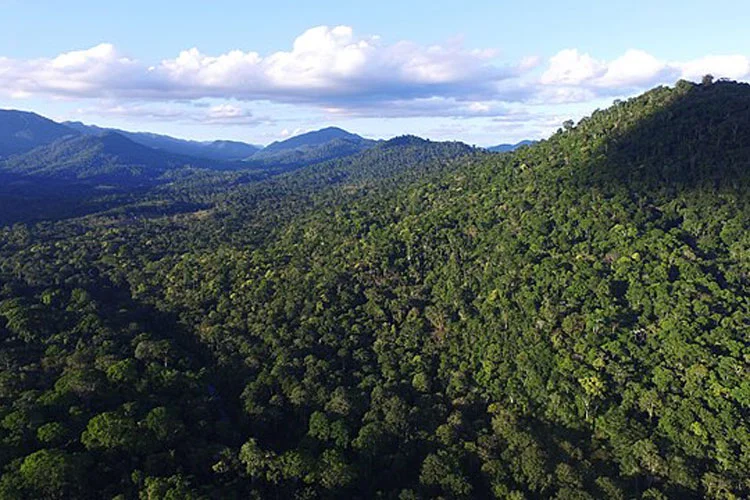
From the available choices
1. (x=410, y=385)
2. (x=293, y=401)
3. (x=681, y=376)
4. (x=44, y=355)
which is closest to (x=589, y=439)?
(x=681, y=376)

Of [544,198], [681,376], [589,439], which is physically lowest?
[589,439]

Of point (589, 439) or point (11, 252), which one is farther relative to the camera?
point (11, 252)

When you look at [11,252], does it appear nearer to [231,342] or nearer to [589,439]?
[231,342]

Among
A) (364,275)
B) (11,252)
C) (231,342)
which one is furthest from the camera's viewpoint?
(11,252)

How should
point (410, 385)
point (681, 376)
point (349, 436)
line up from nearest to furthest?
point (349, 436) → point (681, 376) → point (410, 385)

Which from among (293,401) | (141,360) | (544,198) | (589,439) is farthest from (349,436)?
(544,198)

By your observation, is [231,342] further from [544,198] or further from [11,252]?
[11,252]

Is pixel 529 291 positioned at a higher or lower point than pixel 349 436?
higher
